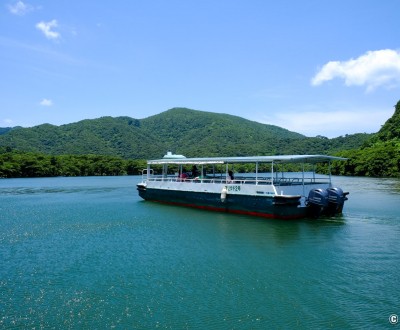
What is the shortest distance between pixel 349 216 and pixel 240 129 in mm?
152540

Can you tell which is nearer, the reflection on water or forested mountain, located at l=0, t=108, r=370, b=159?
the reflection on water

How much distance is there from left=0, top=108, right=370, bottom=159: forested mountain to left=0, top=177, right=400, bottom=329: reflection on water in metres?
109

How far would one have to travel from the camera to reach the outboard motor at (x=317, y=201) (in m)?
22.3

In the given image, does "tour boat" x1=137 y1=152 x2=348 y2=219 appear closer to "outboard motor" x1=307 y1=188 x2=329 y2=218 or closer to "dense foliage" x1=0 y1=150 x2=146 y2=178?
"outboard motor" x1=307 y1=188 x2=329 y2=218

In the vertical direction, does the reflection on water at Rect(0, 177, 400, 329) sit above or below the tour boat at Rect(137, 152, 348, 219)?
below

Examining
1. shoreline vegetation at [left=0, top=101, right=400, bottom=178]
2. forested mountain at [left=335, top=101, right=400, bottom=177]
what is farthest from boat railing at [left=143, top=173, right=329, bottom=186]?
forested mountain at [left=335, top=101, right=400, bottom=177]

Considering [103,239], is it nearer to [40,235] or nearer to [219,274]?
[40,235]

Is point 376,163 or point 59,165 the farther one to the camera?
point 59,165

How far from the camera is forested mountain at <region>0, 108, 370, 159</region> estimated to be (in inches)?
5487

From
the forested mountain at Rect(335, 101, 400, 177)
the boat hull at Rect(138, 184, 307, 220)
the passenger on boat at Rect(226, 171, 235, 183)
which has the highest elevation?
the forested mountain at Rect(335, 101, 400, 177)

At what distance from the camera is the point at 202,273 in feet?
43.2

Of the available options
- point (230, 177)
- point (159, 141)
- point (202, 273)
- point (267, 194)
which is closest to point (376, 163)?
point (230, 177)

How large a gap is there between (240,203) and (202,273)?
11802 millimetres

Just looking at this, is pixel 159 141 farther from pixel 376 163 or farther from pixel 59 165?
pixel 376 163
